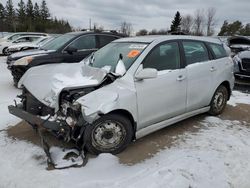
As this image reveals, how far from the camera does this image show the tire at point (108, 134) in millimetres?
3646

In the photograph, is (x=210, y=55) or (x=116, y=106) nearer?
(x=116, y=106)

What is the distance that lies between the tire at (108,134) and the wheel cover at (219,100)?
7.81 feet

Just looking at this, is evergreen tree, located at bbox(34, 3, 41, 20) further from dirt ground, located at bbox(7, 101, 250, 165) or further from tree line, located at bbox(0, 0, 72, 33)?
dirt ground, located at bbox(7, 101, 250, 165)

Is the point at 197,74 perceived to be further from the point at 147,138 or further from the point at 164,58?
the point at 147,138

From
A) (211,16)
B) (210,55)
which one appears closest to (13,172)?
(210,55)

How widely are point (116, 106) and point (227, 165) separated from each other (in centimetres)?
167

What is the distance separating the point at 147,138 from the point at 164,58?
1323 mm

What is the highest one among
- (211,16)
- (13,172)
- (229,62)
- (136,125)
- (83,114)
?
(211,16)

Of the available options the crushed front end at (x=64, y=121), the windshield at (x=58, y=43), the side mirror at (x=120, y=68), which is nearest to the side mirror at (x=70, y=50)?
the windshield at (x=58, y=43)

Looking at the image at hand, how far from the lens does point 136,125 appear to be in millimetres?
4016

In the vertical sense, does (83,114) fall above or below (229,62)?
below

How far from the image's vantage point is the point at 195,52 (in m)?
5.07

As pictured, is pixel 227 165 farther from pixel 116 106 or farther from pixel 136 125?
pixel 116 106

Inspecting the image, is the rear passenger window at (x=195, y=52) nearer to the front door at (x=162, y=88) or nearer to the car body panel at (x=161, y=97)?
the front door at (x=162, y=88)
